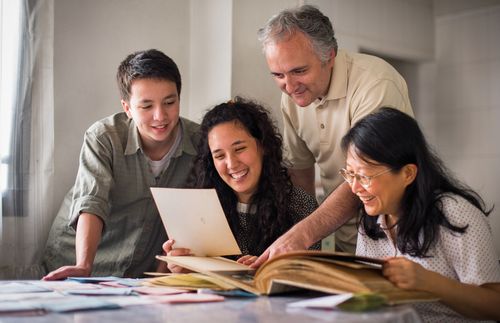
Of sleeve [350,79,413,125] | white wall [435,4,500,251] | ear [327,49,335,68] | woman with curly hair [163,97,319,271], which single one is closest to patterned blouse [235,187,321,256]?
woman with curly hair [163,97,319,271]

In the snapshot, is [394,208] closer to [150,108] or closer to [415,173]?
[415,173]

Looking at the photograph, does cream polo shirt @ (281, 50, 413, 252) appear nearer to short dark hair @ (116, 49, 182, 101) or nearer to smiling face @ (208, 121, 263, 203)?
smiling face @ (208, 121, 263, 203)

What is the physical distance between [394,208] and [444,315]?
9.7 inches

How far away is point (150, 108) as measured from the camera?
1.96 m

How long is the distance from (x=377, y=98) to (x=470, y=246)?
69cm

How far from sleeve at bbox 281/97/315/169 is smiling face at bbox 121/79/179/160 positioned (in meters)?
0.37

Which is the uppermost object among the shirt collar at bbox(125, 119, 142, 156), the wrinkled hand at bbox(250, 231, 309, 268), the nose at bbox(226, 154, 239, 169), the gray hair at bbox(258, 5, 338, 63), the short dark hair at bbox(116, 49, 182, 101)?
the gray hair at bbox(258, 5, 338, 63)

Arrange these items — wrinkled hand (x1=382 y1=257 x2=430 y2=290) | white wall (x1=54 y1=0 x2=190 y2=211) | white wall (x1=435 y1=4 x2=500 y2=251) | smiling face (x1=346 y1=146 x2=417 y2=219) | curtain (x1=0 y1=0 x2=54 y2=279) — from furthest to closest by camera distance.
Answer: white wall (x1=435 y1=4 x2=500 y2=251)
white wall (x1=54 y1=0 x2=190 y2=211)
curtain (x1=0 y1=0 x2=54 y2=279)
smiling face (x1=346 y1=146 x2=417 y2=219)
wrinkled hand (x1=382 y1=257 x2=430 y2=290)

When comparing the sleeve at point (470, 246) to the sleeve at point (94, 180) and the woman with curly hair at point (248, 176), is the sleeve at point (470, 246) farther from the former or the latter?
the sleeve at point (94, 180)

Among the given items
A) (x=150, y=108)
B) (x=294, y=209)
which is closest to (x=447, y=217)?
(x=294, y=209)

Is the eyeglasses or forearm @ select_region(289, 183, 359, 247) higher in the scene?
the eyeglasses

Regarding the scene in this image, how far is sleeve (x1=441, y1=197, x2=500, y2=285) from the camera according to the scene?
47.7 inches

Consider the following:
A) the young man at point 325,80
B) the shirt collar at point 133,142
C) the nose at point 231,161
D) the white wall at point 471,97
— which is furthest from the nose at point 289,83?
the white wall at point 471,97

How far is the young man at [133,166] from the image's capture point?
1.93 m
